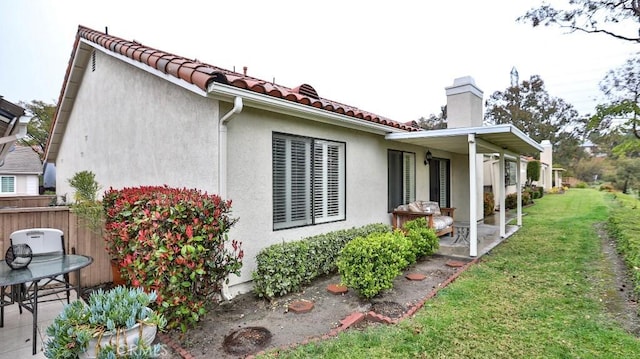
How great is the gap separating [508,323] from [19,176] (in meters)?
32.8

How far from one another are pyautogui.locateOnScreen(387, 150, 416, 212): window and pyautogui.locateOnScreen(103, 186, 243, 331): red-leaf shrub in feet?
21.1

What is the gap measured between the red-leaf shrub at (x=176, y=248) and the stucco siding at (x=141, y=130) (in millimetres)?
1235

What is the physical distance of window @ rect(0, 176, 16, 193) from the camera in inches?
965

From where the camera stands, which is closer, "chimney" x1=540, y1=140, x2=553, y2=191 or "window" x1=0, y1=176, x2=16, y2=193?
"window" x1=0, y1=176, x2=16, y2=193

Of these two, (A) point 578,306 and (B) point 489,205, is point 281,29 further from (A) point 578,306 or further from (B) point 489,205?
(A) point 578,306

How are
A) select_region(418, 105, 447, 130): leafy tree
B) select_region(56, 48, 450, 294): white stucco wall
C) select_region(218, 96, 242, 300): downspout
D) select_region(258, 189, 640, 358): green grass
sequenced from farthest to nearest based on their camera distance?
select_region(418, 105, 447, 130): leafy tree
select_region(56, 48, 450, 294): white stucco wall
select_region(218, 96, 242, 300): downspout
select_region(258, 189, 640, 358): green grass

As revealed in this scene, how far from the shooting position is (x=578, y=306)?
17.1ft

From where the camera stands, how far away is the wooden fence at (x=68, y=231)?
5508mm

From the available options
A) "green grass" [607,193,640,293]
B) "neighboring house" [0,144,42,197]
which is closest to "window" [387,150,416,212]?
"green grass" [607,193,640,293]

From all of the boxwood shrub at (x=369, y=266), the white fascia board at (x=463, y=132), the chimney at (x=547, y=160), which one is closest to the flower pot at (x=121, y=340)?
the boxwood shrub at (x=369, y=266)

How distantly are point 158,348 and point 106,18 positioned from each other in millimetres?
14100

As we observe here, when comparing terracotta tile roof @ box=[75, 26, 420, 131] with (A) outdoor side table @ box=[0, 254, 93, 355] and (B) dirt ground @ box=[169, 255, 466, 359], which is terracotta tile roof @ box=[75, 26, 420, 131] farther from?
(B) dirt ground @ box=[169, 255, 466, 359]

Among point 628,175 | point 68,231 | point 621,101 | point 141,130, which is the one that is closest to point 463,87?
point 621,101

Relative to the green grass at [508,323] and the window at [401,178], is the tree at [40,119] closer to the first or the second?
the window at [401,178]
